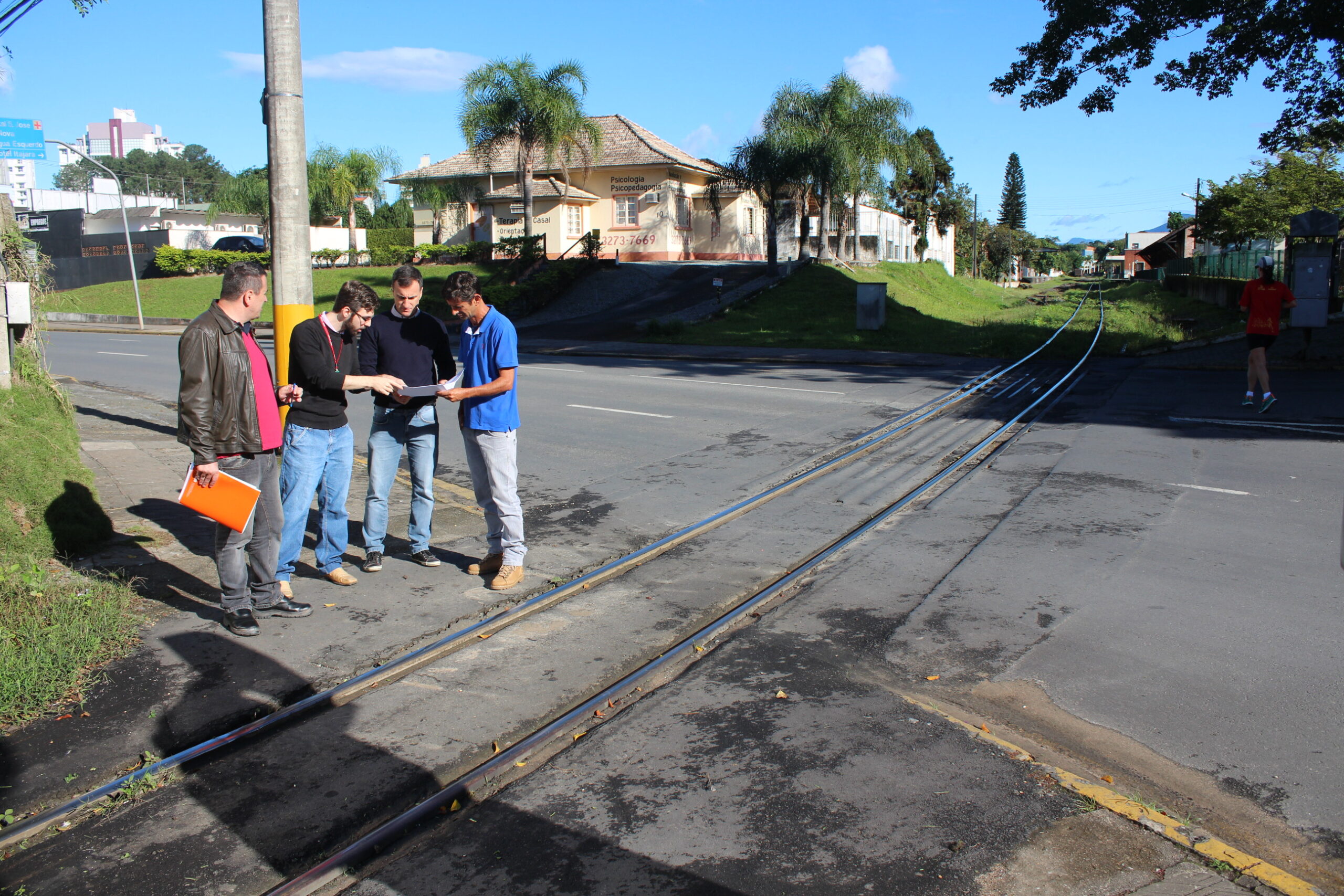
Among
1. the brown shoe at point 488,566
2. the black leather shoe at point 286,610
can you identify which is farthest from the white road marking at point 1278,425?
the black leather shoe at point 286,610

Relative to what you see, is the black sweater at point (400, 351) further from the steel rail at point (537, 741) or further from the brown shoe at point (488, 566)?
the steel rail at point (537, 741)

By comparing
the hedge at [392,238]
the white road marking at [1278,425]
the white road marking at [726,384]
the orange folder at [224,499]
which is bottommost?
the white road marking at [1278,425]

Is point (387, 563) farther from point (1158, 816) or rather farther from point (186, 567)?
point (1158, 816)

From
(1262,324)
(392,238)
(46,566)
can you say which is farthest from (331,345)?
(392,238)

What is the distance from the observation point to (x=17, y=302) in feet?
26.4

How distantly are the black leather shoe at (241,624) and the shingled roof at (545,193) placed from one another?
41014 millimetres

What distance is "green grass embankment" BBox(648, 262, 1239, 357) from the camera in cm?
2275

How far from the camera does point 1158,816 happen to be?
3.40 m

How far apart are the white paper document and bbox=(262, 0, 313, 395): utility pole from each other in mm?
1900

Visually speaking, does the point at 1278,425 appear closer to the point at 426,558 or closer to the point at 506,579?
the point at 506,579

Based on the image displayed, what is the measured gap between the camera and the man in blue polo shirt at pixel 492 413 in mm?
5898

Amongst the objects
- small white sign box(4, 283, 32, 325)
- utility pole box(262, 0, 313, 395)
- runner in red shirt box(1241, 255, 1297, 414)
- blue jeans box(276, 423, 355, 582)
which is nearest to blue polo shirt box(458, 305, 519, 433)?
blue jeans box(276, 423, 355, 582)

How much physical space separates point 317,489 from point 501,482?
120 cm

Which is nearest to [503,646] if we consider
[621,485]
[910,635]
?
[910,635]
